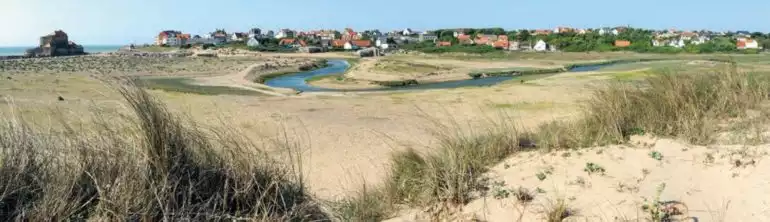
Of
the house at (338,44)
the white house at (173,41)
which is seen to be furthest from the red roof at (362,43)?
the white house at (173,41)

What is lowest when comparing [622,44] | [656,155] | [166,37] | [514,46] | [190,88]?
[514,46]

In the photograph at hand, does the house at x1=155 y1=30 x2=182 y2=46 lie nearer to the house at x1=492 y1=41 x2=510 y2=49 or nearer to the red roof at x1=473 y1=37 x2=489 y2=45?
the red roof at x1=473 y1=37 x2=489 y2=45

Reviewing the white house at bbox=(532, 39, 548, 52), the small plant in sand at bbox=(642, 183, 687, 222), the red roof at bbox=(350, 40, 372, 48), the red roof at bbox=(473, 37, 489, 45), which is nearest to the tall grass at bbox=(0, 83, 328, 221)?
the small plant in sand at bbox=(642, 183, 687, 222)

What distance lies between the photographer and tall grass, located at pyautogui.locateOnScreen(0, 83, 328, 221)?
3.77 meters

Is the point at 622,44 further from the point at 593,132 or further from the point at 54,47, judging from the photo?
the point at 593,132

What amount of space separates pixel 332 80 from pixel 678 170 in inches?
1666

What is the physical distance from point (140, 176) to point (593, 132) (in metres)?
5.31

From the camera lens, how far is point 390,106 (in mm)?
24625

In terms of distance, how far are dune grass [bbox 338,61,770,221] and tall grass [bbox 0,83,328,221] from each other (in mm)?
964

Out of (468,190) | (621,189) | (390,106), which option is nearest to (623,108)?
(621,189)

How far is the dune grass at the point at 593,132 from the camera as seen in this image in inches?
216

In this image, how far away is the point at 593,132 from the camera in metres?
7.09

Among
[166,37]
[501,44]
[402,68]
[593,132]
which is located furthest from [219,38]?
[593,132]

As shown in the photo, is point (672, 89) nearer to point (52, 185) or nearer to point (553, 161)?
point (553, 161)
